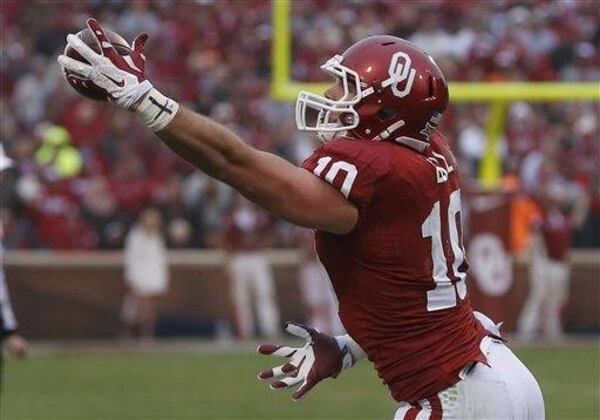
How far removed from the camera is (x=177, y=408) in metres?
9.59

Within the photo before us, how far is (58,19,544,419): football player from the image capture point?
3830 mm

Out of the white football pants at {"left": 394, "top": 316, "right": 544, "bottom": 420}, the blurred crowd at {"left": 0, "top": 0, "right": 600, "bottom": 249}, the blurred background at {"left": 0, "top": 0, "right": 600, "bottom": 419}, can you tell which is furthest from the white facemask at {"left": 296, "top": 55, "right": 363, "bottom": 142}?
the blurred crowd at {"left": 0, "top": 0, "right": 600, "bottom": 249}

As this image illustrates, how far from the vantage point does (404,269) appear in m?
3.94

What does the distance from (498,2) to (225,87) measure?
3859 mm

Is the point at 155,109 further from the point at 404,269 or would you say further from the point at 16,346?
the point at 16,346

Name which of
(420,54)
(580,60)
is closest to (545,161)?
(580,60)

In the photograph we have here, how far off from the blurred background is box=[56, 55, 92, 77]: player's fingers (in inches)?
348

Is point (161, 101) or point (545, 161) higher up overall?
point (161, 101)

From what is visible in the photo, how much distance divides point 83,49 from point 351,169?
757 millimetres

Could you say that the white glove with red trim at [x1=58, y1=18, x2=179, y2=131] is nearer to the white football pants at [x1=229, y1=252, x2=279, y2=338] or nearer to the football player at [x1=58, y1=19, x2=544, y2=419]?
the football player at [x1=58, y1=19, x2=544, y2=419]

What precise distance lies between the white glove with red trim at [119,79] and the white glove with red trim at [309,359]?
2.81 ft

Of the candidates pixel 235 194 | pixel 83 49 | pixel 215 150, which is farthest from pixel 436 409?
pixel 235 194

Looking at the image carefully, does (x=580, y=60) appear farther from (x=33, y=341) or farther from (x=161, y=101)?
(x=161, y=101)

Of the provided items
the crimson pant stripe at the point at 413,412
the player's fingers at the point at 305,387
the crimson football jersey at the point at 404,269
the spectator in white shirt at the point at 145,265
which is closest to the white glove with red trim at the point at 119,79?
the crimson football jersey at the point at 404,269
